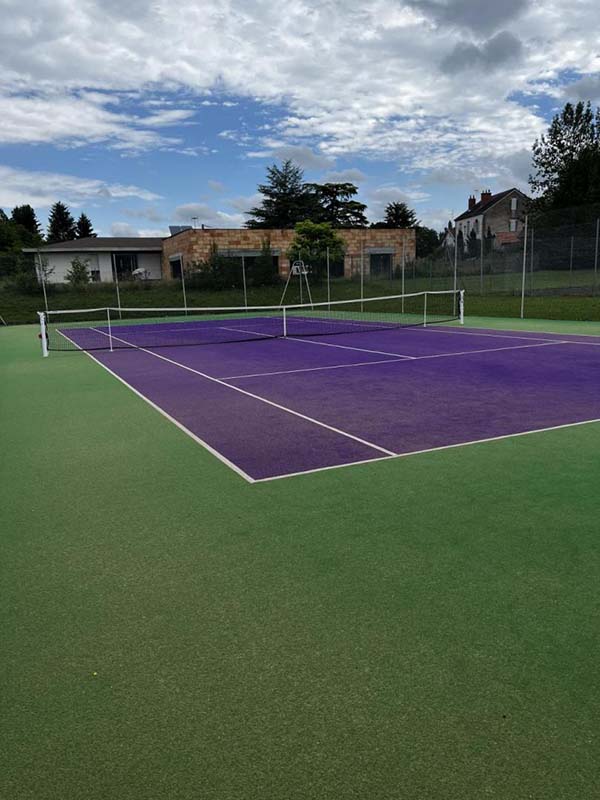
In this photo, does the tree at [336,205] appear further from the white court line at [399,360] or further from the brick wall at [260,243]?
the white court line at [399,360]

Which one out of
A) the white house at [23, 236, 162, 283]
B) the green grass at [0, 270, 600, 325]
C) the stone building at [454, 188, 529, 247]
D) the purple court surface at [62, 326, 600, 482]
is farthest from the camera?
A: the stone building at [454, 188, 529, 247]

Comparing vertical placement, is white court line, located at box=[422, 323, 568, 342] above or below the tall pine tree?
below

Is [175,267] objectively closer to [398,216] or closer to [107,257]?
[107,257]

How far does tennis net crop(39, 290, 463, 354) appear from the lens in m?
18.6

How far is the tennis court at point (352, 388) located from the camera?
20.8 ft

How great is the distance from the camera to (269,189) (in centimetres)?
6097

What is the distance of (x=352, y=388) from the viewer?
960 cm

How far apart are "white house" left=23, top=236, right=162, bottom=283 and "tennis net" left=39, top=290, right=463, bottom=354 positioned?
2026 cm

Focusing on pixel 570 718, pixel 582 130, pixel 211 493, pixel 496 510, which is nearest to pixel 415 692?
pixel 570 718

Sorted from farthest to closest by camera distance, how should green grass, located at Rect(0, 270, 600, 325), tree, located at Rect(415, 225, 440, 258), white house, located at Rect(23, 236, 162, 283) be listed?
tree, located at Rect(415, 225, 440, 258) → white house, located at Rect(23, 236, 162, 283) → green grass, located at Rect(0, 270, 600, 325)

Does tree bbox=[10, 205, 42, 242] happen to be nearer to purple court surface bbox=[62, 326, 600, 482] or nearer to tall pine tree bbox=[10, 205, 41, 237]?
tall pine tree bbox=[10, 205, 41, 237]

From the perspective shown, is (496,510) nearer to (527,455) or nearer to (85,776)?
(527,455)

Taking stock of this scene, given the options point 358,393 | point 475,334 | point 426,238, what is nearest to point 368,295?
point 475,334

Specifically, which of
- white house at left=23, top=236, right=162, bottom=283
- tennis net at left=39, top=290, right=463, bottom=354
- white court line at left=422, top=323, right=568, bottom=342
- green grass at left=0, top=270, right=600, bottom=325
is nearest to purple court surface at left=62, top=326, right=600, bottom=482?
white court line at left=422, top=323, right=568, bottom=342
